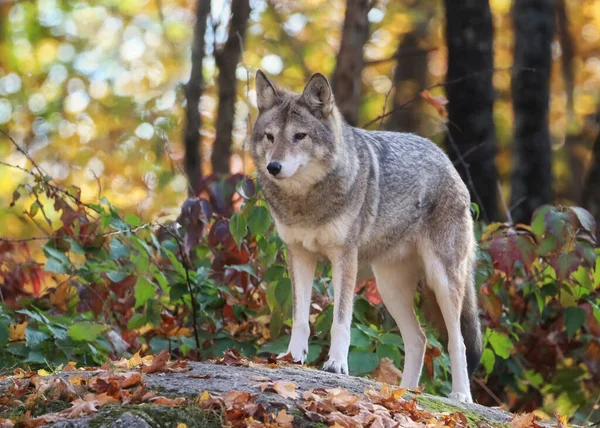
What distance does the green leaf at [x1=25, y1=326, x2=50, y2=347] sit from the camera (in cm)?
642

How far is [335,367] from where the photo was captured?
5844 millimetres

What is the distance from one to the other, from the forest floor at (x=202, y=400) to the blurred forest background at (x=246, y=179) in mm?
1477

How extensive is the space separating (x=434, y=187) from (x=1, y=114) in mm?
16372

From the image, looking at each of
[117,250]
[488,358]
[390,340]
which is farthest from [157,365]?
[488,358]

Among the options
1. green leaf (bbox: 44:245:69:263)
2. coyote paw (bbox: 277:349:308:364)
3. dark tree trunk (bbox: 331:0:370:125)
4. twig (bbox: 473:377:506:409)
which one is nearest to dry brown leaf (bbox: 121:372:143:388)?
coyote paw (bbox: 277:349:308:364)

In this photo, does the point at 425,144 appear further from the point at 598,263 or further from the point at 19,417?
the point at 19,417

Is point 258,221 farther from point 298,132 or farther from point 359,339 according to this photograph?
point 359,339

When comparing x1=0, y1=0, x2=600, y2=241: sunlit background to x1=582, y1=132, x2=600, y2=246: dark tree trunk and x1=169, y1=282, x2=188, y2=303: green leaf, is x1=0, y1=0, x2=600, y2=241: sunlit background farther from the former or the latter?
x1=169, y1=282, x2=188, y2=303: green leaf

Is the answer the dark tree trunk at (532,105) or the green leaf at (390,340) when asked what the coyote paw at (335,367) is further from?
the dark tree trunk at (532,105)

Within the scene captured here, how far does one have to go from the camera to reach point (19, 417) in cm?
427

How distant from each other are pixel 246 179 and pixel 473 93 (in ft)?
17.9

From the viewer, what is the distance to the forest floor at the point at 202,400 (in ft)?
14.0

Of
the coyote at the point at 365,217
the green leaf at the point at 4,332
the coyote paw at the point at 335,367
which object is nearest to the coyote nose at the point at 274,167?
the coyote at the point at 365,217

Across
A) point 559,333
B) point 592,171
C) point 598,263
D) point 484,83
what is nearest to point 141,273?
point 598,263
